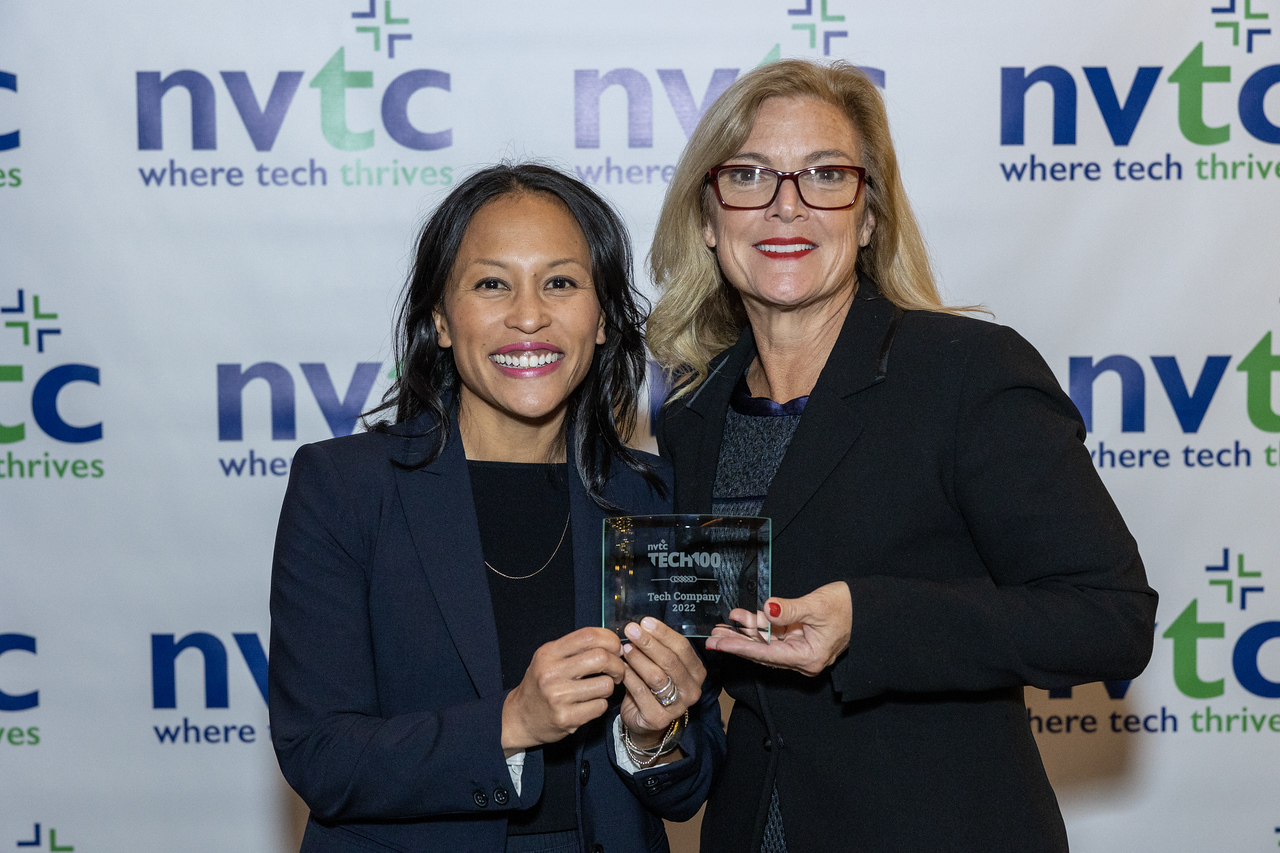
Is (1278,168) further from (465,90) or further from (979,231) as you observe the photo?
(465,90)

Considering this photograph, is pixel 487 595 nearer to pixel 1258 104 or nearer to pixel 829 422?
pixel 829 422

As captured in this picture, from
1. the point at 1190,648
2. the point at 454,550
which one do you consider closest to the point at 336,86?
the point at 454,550

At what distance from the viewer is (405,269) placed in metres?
3.26

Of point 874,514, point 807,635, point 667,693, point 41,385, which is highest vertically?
point 41,385

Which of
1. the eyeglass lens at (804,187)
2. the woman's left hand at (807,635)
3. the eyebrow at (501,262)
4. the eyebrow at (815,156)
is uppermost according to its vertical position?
the eyebrow at (815,156)

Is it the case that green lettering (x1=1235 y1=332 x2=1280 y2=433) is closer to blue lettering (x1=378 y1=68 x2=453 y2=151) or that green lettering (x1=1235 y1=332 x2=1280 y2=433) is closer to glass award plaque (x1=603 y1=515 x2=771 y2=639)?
glass award plaque (x1=603 y1=515 x2=771 y2=639)

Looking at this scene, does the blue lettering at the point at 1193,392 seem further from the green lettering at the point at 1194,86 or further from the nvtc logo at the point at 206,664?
A: the nvtc logo at the point at 206,664

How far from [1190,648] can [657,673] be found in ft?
7.85

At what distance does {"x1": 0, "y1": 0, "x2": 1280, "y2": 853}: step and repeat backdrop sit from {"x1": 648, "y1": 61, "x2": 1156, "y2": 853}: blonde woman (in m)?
1.29

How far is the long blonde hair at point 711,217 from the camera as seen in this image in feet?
6.56

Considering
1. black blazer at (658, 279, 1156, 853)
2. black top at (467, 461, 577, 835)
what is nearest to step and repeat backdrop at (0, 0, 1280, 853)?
black top at (467, 461, 577, 835)

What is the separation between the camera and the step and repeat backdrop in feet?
10.5

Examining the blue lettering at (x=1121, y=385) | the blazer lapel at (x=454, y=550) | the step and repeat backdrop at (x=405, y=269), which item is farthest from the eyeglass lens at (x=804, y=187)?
the blue lettering at (x=1121, y=385)

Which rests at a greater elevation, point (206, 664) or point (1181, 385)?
point (1181, 385)
